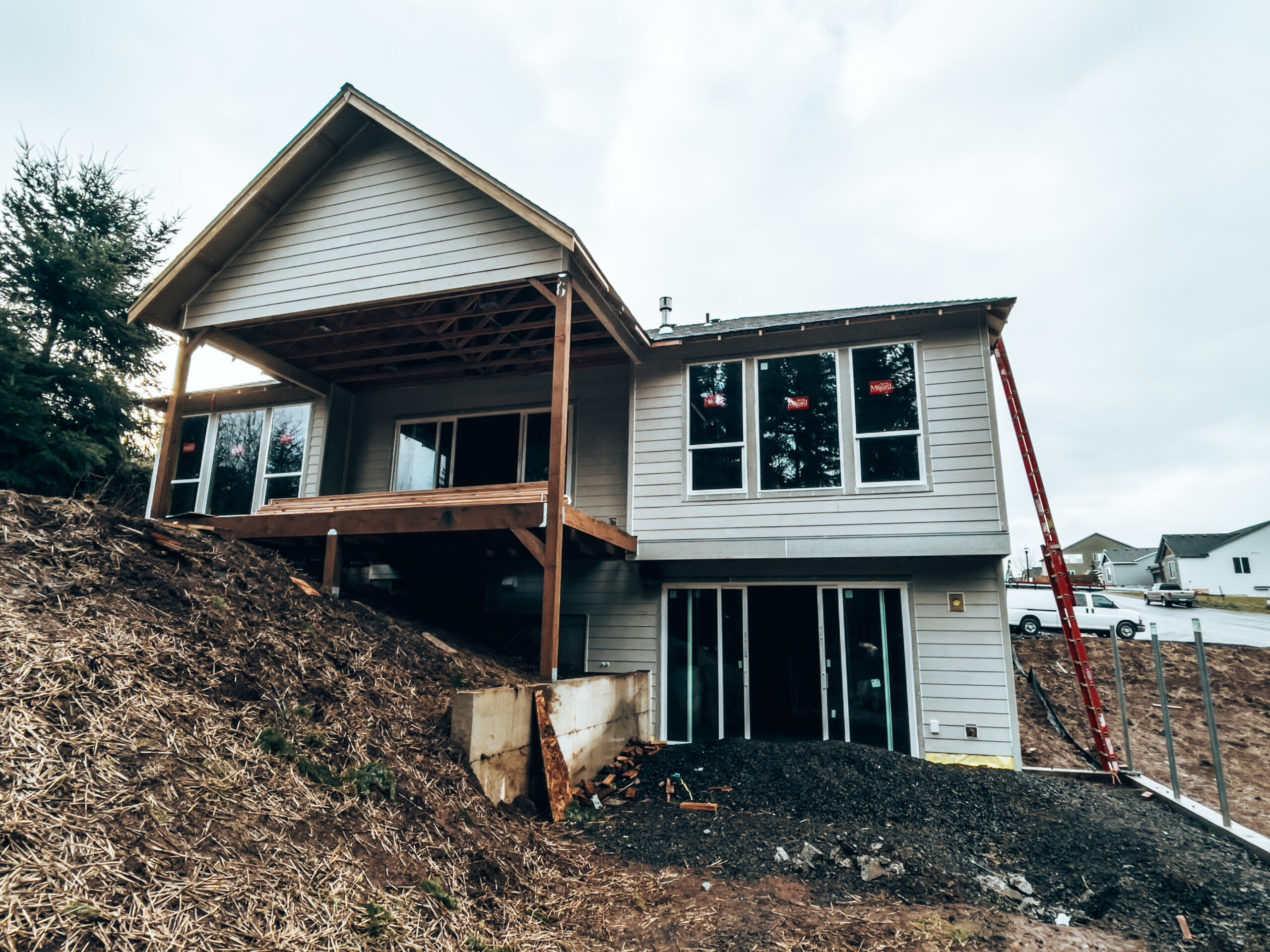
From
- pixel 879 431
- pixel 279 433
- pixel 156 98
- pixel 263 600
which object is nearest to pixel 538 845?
pixel 263 600

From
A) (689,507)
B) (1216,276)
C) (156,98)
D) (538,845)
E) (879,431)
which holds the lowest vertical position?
(538,845)

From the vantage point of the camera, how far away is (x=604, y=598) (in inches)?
378

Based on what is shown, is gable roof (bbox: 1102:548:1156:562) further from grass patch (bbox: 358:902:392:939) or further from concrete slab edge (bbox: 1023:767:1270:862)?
grass patch (bbox: 358:902:392:939)

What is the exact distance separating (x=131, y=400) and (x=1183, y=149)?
20.7 m

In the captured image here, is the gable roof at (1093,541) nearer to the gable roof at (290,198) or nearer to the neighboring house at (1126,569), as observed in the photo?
the neighboring house at (1126,569)

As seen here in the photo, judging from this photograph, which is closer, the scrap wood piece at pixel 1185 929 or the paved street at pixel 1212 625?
the scrap wood piece at pixel 1185 929

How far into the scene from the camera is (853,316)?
8.86 meters

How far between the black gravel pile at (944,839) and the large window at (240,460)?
826 cm

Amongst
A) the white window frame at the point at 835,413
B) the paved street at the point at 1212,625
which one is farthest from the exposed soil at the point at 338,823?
the paved street at the point at 1212,625

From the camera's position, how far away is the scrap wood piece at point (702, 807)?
623 cm

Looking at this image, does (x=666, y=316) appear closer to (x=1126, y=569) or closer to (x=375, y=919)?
(x=375, y=919)

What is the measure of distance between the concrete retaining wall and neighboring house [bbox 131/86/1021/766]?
3.53 ft

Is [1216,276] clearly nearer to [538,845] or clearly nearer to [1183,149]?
[1183,149]

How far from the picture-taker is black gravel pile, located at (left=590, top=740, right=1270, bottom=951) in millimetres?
4410
